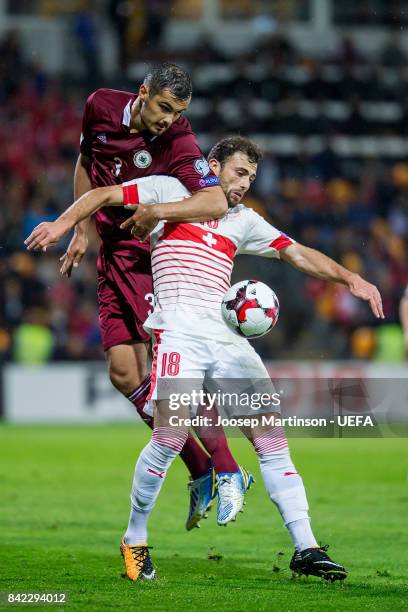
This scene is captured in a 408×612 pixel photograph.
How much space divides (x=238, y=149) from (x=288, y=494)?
180 cm

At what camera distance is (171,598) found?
542 centimetres

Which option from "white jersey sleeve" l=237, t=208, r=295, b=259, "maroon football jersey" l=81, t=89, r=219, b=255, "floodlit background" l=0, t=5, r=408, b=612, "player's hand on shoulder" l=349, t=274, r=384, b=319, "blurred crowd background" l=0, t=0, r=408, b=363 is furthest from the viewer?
"blurred crowd background" l=0, t=0, r=408, b=363

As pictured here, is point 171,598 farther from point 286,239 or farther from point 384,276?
point 384,276

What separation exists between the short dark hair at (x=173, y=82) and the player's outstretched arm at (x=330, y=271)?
3.16 feet

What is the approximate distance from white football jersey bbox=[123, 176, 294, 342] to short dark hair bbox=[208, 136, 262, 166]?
303 millimetres

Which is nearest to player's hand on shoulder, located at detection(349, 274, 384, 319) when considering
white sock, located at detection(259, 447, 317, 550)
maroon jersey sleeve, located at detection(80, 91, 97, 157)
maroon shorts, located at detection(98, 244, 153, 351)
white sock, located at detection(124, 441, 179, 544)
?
white sock, located at detection(259, 447, 317, 550)

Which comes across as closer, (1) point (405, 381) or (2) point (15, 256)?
(1) point (405, 381)

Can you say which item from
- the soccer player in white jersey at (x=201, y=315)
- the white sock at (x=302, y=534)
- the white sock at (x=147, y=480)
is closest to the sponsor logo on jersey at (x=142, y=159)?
the soccer player in white jersey at (x=201, y=315)

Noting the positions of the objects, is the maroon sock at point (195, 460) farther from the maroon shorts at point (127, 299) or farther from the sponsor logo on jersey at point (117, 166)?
the sponsor logo on jersey at point (117, 166)

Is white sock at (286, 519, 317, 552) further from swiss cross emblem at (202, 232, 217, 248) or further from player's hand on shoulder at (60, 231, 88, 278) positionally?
player's hand on shoulder at (60, 231, 88, 278)

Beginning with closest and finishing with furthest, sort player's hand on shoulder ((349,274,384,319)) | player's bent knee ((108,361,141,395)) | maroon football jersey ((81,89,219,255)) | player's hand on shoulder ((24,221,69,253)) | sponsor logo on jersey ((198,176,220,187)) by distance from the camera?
player's hand on shoulder ((24,221,69,253)) → player's hand on shoulder ((349,274,384,319)) → sponsor logo on jersey ((198,176,220,187)) → maroon football jersey ((81,89,219,255)) → player's bent knee ((108,361,141,395))

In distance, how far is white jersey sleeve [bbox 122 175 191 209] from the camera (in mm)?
6047

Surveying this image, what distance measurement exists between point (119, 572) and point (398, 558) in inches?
65.8

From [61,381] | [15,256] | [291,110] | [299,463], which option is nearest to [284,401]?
[299,463]
